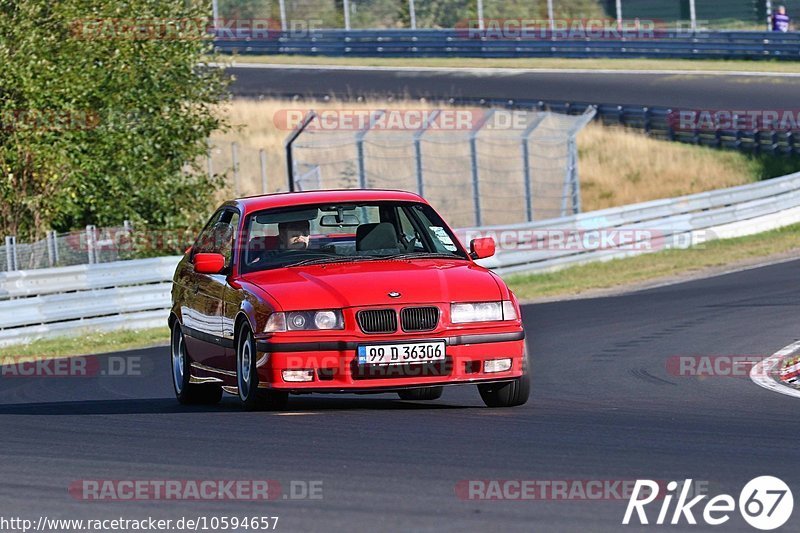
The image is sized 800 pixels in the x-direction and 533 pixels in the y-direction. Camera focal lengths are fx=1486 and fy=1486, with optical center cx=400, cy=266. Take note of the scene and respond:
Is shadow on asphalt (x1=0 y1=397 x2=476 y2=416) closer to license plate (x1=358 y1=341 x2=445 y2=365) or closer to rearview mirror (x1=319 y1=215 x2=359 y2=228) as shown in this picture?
license plate (x1=358 y1=341 x2=445 y2=365)

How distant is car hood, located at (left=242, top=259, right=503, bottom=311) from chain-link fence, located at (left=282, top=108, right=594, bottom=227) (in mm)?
16818

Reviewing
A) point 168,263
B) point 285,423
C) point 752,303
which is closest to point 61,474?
point 285,423

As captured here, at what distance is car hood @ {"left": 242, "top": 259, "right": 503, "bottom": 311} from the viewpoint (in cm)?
940

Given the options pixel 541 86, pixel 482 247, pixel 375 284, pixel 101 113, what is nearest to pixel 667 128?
pixel 541 86

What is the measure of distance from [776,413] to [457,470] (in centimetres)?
317

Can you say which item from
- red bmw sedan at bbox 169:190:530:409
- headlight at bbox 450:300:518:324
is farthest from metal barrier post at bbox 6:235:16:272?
headlight at bbox 450:300:518:324

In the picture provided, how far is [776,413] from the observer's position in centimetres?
941

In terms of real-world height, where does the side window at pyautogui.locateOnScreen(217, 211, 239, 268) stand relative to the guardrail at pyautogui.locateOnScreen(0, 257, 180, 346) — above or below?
above

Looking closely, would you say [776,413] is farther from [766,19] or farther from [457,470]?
[766,19]

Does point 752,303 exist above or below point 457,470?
below

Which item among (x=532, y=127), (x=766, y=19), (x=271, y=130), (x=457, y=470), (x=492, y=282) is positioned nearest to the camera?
(x=457, y=470)

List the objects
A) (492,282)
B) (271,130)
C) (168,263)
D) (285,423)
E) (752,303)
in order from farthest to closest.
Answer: (271,130), (168,263), (752,303), (492,282), (285,423)

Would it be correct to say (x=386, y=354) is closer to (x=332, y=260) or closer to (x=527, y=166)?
(x=332, y=260)

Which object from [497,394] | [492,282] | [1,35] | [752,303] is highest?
[1,35]
